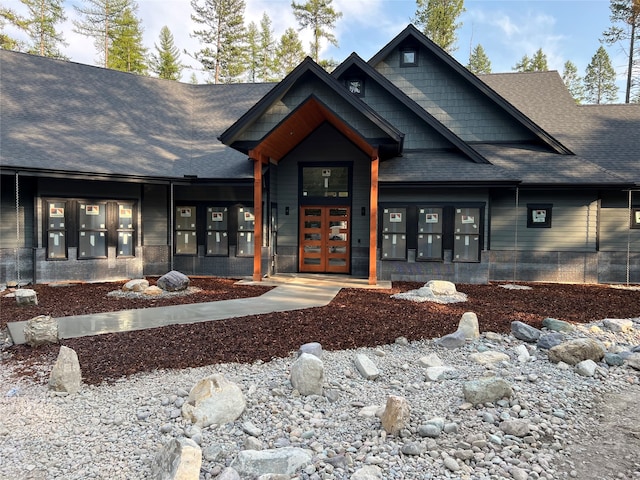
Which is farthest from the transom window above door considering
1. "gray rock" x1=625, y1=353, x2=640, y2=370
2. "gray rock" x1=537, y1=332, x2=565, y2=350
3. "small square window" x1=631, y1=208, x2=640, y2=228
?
"gray rock" x1=625, y1=353, x2=640, y2=370

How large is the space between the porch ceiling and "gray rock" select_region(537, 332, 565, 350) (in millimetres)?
5934

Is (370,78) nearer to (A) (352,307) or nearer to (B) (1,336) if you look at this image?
(A) (352,307)

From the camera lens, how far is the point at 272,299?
8633 mm

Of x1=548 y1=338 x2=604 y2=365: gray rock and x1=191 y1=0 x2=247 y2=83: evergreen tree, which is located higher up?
x1=191 y1=0 x2=247 y2=83: evergreen tree

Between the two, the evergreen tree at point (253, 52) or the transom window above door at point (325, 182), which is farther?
the evergreen tree at point (253, 52)

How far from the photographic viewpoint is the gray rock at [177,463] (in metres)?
2.72

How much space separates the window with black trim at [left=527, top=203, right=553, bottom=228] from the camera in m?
12.0

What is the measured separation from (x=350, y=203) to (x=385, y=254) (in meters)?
1.90

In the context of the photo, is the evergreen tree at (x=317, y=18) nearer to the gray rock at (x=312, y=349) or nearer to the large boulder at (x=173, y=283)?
the large boulder at (x=173, y=283)

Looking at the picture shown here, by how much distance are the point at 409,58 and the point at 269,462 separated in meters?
13.7

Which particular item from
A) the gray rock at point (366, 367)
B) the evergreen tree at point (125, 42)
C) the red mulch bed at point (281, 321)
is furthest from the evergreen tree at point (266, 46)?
the gray rock at point (366, 367)

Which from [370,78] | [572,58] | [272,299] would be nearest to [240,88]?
[370,78]

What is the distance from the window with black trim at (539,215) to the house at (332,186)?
0.13 ft

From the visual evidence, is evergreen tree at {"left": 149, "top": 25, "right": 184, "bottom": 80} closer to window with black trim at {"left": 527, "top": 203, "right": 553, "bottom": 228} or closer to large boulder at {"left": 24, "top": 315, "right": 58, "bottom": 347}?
window with black trim at {"left": 527, "top": 203, "right": 553, "bottom": 228}
